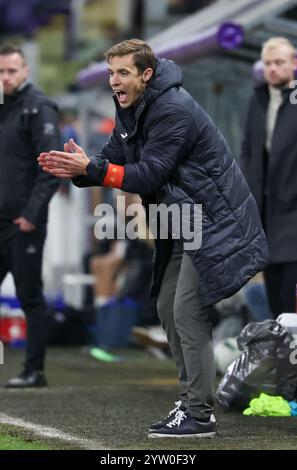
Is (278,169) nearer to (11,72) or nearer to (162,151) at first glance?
(11,72)

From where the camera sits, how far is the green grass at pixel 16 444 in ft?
22.5

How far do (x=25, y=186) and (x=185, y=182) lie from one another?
117 inches

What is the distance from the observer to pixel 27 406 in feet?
28.8

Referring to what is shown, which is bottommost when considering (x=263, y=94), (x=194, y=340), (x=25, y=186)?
(x=194, y=340)

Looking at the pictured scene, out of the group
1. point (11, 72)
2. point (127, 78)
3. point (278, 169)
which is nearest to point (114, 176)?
point (127, 78)

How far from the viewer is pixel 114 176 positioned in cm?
704

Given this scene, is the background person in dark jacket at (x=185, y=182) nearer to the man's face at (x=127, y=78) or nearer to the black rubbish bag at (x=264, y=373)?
the man's face at (x=127, y=78)

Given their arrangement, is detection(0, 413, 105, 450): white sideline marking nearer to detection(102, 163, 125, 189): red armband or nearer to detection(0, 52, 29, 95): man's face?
detection(102, 163, 125, 189): red armband

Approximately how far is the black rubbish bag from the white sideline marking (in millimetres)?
1253

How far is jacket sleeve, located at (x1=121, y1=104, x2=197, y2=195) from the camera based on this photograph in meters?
7.02

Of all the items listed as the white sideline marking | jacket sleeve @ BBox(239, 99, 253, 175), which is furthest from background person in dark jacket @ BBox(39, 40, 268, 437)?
jacket sleeve @ BBox(239, 99, 253, 175)

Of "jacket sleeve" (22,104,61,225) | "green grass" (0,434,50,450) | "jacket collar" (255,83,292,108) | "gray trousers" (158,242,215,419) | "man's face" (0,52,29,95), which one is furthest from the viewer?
"man's face" (0,52,29,95)

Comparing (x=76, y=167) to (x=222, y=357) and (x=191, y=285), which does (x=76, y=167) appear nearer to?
(x=191, y=285)
